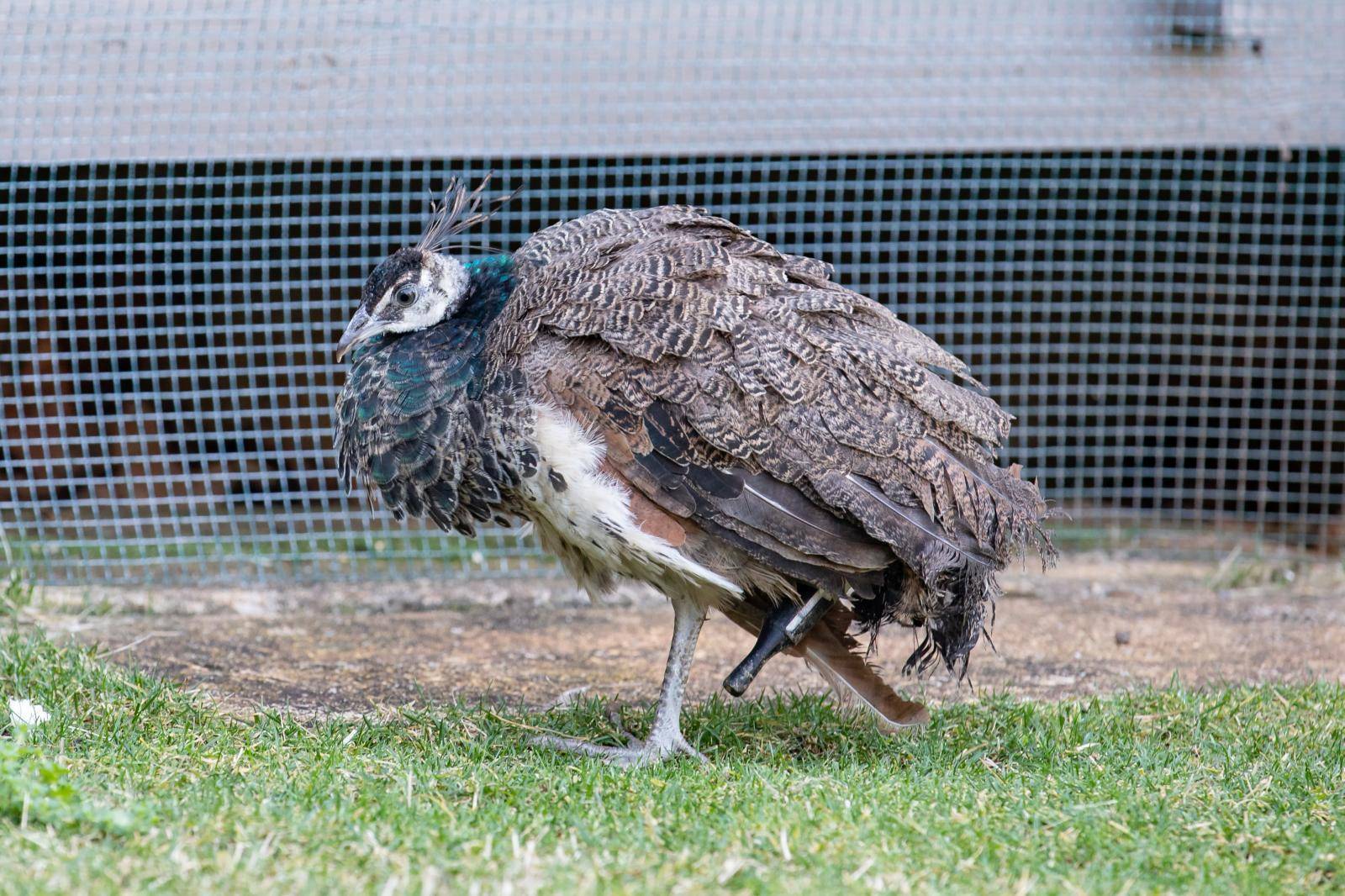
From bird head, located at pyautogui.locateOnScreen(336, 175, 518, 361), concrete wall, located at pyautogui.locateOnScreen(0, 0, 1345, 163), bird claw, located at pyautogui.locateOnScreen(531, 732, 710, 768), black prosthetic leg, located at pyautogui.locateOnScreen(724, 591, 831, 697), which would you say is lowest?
bird claw, located at pyautogui.locateOnScreen(531, 732, 710, 768)

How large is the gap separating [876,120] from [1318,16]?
7.05 feet

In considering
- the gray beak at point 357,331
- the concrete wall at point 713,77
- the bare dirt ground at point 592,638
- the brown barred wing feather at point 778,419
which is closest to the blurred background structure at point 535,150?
the concrete wall at point 713,77

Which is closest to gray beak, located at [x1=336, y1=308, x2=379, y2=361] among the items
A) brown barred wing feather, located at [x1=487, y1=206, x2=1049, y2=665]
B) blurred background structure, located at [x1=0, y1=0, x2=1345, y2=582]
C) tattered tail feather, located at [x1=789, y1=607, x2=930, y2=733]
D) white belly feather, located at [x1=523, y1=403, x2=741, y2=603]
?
brown barred wing feather, located at [x1=487, y1=206, x2=1049, y2=665]

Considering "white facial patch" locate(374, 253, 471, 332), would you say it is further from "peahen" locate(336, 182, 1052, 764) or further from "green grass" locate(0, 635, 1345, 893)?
"green grass" locate(0, 635, 1345, 893)

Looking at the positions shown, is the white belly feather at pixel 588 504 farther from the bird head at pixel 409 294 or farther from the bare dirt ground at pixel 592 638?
the bare dirt ground at pixel 592 638

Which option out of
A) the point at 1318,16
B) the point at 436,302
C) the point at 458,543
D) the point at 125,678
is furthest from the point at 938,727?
the point at 1318,16

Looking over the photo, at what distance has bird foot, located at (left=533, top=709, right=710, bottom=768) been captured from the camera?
3887 mm

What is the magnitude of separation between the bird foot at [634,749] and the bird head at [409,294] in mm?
1282

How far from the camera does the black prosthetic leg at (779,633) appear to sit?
3.94m

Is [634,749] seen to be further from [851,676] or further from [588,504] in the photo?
[588,504]

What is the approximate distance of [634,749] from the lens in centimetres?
402

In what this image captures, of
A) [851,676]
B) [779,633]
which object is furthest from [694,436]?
[851,676]

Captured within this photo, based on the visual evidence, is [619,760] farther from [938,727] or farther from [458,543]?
[458,543]

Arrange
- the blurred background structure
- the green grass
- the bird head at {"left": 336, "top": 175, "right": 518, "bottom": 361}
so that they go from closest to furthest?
the green grass → the bird head at {"left": 336, "top": 175, "right": 518, "bottom": 361} → the blurred background structure
